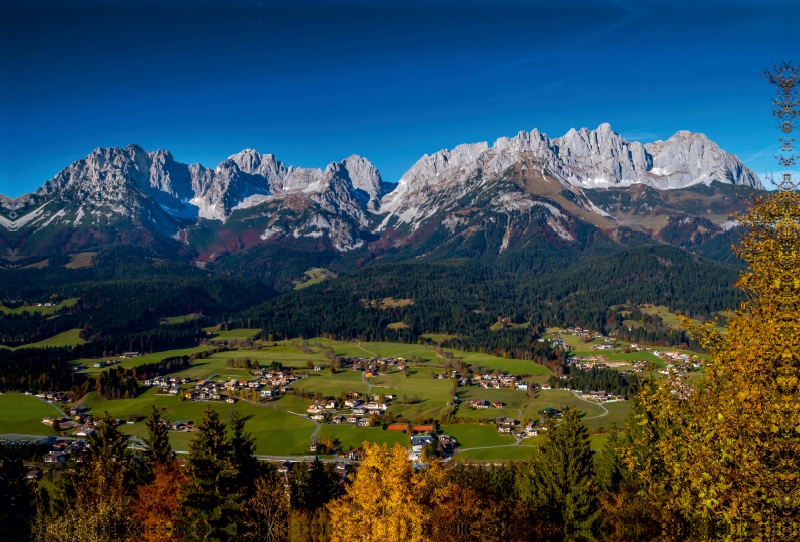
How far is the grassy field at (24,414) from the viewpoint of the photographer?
106 meters

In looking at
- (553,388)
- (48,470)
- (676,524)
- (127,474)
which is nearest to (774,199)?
(676,524)

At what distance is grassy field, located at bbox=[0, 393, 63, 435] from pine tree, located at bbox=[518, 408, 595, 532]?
351ft

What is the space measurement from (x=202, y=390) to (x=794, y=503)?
141 meters

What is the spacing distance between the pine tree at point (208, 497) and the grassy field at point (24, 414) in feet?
306

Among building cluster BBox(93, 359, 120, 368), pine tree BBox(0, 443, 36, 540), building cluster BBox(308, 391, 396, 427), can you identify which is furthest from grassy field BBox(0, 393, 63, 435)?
pine tree BBox(0, 443, 36, 540)

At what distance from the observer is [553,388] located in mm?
138000

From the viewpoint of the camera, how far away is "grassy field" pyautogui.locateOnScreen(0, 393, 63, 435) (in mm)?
106312

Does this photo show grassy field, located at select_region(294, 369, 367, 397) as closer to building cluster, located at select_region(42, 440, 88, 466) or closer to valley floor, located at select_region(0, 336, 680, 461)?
valley floor, located at select_region(0, 336, 680, 461)

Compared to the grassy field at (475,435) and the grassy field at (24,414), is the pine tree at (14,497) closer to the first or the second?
the grassy field at (475,435)

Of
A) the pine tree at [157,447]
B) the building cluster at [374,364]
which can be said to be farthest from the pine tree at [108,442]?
the building cluster at [374,364]

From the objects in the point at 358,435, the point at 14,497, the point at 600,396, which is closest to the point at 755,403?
the point at 14,497

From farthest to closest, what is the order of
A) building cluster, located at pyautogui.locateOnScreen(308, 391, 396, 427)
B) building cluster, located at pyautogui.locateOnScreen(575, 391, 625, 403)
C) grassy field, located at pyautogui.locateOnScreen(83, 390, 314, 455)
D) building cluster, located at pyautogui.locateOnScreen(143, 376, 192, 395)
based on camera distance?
building cluster, located at pyautogui.locateOnScreen(143, 376, 192, 395) → building cluster, located at pyautogui.locateOnScreen(575, 391, 625, 403) → building cluster, located at pyautogui.locateOnScreen(308, 391, 396, 427) → grassy field, located at pyautogui.locateOnScreen(83, 390, 314, 455)

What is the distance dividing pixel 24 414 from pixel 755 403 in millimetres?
143952

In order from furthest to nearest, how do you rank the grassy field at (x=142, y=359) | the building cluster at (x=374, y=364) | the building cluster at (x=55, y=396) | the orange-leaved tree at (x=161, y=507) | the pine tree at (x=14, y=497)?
the grassy field at (x=142, y=359), the building cluster at (x=374, y=364), the building cluster at (x=55, y=396), the pine tree at (x=14, y=497), the orange-leaved tree at (x=161, y=507)
